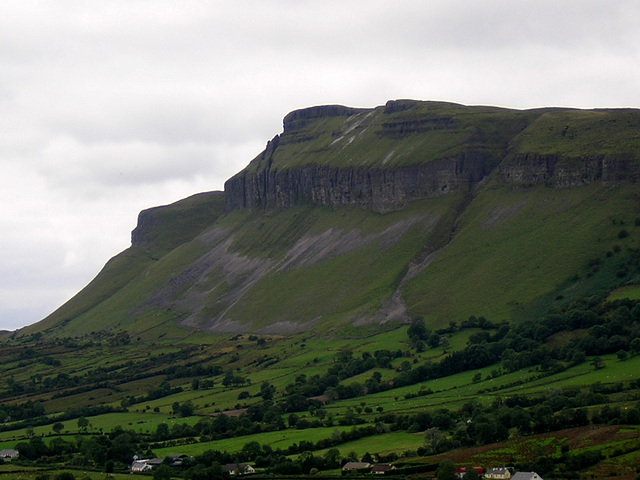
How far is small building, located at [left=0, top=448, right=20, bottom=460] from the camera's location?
14225 centimetres

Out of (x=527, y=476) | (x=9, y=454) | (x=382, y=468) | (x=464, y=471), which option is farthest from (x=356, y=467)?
(x=9, y=454)

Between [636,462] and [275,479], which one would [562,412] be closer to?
[636,462]

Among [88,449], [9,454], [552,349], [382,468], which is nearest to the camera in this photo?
[382,468]

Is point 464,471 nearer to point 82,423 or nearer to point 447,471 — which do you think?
point 447,471

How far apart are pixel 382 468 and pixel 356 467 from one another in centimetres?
403

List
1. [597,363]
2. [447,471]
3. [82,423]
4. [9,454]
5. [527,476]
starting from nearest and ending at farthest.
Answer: [527,476] < [447,471] < [9,454] < [597,363] < [82,423]

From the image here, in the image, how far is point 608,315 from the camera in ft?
616

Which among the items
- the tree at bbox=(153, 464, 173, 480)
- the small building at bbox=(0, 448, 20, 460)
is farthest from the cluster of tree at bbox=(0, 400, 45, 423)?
the tree at bbox=(153, 464, 173, 480)

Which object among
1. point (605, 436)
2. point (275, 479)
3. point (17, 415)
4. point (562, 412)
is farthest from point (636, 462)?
point (17, 415)

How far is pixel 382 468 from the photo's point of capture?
11481 centimetres

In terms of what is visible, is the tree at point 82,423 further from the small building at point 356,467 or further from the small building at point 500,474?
the small building at point 500,474

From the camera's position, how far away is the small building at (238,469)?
12150 cm

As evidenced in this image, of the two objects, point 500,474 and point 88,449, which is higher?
point 88,449

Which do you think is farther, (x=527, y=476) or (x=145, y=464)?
(x=145, y=464)
